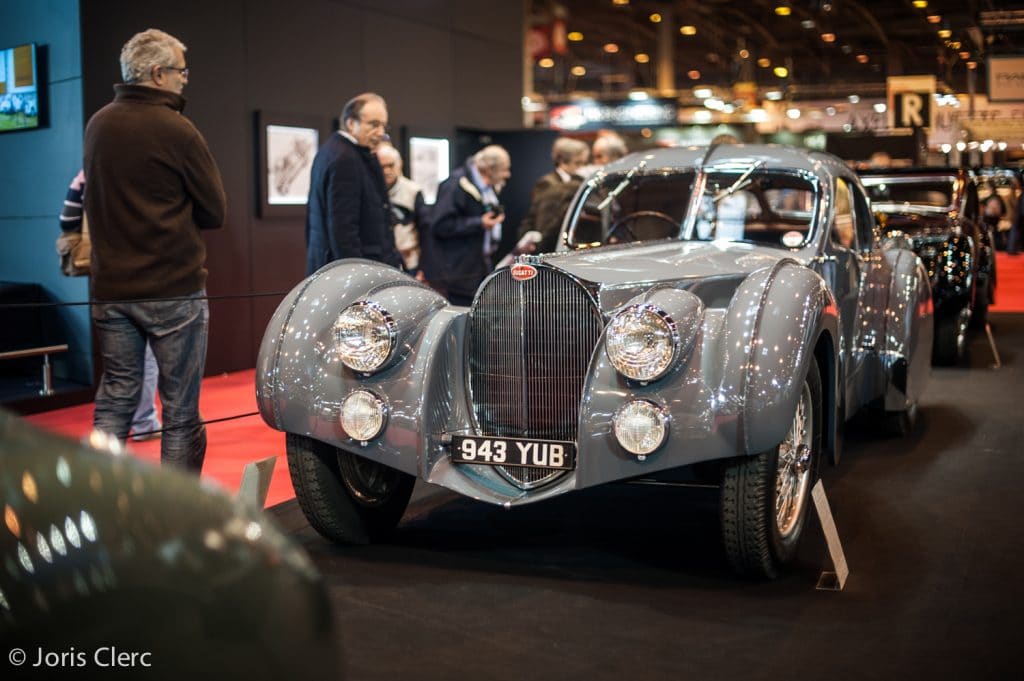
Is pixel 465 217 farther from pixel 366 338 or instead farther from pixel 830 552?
pixel 830 552

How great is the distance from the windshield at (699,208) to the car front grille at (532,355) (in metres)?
1.59

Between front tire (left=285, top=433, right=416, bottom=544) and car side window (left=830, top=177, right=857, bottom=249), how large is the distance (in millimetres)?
2657

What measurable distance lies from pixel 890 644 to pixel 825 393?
1617 millimetres

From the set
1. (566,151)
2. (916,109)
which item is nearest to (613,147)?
(566,151)

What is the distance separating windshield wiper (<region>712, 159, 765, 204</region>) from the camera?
6090 millimetres

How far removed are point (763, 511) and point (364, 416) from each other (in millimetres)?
1501

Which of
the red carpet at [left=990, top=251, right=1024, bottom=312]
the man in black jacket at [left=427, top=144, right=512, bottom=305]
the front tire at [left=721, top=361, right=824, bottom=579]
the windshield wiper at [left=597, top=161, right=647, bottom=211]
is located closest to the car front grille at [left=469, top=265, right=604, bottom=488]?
the front tire at [left=721, top=361, right=824, bottom=579]

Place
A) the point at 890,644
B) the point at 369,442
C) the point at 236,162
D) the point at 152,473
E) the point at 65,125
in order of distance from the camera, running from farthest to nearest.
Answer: the point at 236,162 → the point at 65,125 → the point at 369,442 → the point at 890,644 → the point at 152,473

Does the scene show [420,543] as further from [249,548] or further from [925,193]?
[925,193]

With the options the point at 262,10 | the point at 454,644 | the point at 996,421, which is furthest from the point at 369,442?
the point at 262,10

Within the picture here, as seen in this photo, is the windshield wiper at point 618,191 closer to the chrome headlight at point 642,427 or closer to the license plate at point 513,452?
the license plate at point 513,452

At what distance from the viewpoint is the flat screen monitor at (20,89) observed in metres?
8.63

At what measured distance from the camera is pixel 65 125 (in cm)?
856

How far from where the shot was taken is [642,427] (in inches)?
163
